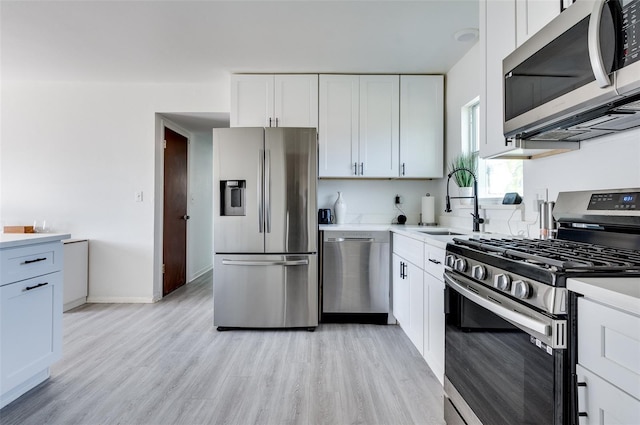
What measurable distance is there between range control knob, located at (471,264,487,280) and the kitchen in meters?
2.25

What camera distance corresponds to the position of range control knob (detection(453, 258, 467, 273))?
132 centimetres

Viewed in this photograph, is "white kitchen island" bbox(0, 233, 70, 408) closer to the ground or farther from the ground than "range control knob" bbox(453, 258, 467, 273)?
closer to the ground

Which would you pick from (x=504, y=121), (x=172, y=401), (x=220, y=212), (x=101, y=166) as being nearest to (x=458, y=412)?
(x=504, y=121)

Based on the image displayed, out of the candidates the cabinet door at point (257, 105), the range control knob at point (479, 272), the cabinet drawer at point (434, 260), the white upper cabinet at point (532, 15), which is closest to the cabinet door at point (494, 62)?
the white upper cabinet at point (532, 15)

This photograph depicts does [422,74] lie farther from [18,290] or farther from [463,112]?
[18,290]

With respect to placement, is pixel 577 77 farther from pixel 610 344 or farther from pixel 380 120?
pixel 380 120

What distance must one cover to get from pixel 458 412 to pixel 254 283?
1822mm

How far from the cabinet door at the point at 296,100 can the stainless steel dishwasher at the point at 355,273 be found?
1170mm

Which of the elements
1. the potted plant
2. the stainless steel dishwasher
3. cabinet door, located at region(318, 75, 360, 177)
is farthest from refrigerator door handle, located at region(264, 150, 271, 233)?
the potted plant

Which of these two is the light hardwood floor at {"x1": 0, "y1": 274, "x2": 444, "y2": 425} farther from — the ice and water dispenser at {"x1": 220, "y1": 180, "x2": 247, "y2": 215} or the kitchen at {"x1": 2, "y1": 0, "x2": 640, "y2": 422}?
the ice and water dispenser at {"x1": 220, "y1": 180, "x2": 247, "y2": 215}

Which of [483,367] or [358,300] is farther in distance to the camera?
[358,300]

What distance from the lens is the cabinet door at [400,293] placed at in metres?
2.43

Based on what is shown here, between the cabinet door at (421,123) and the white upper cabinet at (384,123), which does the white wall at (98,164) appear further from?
the cabinet door at (421,123)

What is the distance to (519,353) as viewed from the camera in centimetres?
97
